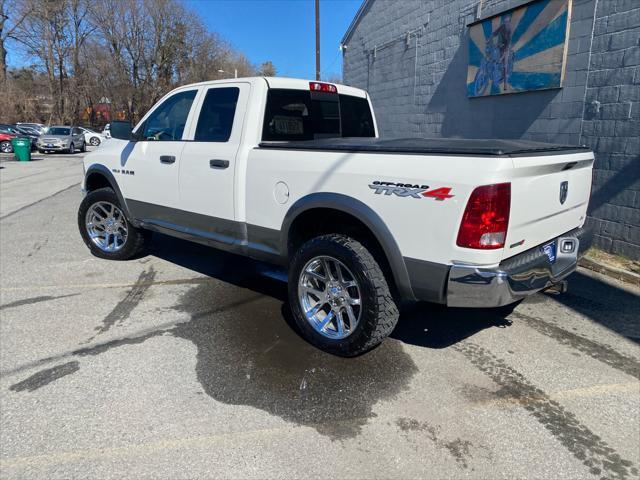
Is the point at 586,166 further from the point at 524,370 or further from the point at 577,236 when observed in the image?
the point at 524,370

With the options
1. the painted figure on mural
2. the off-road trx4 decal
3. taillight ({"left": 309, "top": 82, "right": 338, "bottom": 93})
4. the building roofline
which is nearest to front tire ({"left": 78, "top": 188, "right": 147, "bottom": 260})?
taillight ({"left": 309, "top": 82, "right": 338, "bottom": 93})

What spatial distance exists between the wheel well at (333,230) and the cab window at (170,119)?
68.0 inches

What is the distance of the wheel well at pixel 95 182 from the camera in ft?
18.4

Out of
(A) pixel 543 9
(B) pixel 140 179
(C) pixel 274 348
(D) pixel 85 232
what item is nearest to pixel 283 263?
(C) pixel 274 348

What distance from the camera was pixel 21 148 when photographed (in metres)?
21.6

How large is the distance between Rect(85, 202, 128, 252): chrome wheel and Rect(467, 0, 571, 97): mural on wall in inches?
241

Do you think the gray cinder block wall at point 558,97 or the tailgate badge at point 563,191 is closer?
the tailgate badge at point 563,191

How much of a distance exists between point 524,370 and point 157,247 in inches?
198

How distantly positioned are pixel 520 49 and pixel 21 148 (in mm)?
22631

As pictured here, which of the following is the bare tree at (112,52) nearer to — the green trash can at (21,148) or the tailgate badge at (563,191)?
the green trash can at (21,148)

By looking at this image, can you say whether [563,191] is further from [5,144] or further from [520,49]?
[5,144]

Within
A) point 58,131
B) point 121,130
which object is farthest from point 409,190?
point 58,131

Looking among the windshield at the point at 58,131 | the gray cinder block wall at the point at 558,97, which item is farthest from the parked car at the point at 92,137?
the gray cinder block wall at the point at 558,97

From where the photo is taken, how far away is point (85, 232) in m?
5.76
